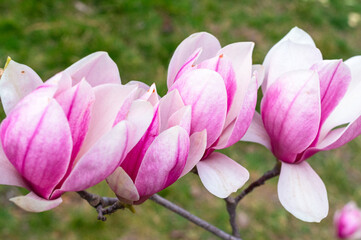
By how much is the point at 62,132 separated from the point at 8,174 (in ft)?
0.32

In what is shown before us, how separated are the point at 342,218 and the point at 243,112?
5.94 feet

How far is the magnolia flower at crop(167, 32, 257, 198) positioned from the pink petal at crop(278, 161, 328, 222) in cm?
7

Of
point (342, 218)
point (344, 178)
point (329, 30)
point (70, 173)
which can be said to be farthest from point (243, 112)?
point (329, 30)

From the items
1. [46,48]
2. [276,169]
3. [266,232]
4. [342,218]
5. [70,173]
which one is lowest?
[266,232]

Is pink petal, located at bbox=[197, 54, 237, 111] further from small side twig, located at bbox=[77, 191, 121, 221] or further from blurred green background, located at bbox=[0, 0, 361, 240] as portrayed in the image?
blurred green background, located at bbox=[0, 0, 361, 240]

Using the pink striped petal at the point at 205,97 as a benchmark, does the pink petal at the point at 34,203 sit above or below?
below

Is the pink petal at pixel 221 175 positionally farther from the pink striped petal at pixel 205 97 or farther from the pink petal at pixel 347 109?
the pink petal at pixel 347 109

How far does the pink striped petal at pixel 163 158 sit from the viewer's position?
0.52 metres

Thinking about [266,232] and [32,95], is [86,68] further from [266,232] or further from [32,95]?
[266,232]

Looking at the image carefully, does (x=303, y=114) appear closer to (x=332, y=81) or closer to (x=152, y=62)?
(x=332, y=81)

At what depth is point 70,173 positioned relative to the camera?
51 centimetres

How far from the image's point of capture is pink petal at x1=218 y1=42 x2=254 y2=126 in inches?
23.5

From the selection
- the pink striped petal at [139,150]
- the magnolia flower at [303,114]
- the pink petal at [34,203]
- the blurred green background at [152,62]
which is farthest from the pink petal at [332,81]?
the blurred green background at [152,62]

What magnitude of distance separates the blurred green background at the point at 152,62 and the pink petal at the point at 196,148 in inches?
64.0
